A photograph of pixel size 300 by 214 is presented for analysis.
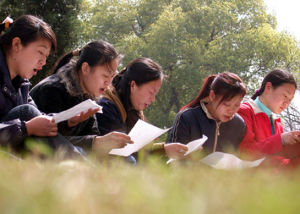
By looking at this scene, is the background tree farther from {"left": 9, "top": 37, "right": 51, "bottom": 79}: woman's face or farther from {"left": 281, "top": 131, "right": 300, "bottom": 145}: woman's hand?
{"left": 9, "top": 37, "right": 51, "bottom": 79}: woman's face

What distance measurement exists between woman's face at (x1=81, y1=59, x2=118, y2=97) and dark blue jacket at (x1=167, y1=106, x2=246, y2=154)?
0.92m

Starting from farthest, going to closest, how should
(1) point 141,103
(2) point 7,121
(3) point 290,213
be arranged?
(1) point 141,103 < (2) point 7,121 < (3) point 290,213

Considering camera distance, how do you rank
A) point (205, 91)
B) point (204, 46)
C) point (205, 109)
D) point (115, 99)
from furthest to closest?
point (204, 46) < point (205, 91) < point (205, 109) < point (115, 99)

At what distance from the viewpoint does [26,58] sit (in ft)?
9.57

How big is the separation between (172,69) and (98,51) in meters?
21.8

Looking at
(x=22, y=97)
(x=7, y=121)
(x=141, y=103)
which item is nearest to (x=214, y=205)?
(x=7, y=121)

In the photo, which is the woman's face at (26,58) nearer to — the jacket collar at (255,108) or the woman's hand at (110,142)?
the woman's hand at (110,142)

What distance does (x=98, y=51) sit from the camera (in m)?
3.54

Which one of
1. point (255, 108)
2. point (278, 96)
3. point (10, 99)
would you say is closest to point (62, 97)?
point (10, 99)

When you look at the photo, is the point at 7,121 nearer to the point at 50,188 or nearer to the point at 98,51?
the point at 98,51

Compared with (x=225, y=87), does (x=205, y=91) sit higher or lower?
→ lower

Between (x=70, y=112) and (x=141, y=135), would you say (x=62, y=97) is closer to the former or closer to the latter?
(x=141, y=135)

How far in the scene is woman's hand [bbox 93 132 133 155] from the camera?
2715 mm

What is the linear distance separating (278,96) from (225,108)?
1027 millimetres
